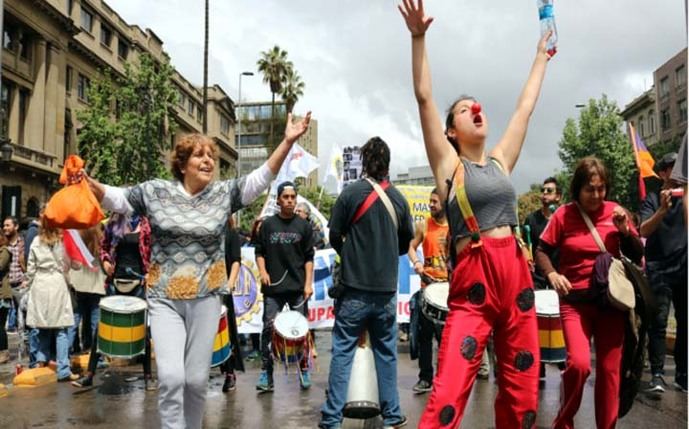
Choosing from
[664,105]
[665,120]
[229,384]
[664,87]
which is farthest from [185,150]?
[664,87]

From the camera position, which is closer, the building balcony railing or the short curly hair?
the short curly hair

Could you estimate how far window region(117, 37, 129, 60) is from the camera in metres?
51.4

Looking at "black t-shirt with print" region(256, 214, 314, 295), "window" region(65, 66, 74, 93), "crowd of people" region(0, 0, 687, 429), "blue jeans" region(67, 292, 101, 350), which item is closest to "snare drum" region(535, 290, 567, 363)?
"crowd of people" region(0, 0, 687, 429)

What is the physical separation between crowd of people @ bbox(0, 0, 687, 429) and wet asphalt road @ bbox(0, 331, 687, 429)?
0.33m

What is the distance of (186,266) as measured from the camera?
3957mm

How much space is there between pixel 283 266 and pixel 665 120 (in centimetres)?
7295

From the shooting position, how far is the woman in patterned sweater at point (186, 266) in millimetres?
3881

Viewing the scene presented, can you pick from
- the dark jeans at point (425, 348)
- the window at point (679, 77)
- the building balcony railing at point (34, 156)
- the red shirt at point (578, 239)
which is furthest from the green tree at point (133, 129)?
the window at point (679, 77)

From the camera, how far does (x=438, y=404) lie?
310 centimetres

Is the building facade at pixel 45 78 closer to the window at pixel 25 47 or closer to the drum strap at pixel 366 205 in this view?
the window at pixel 25 47

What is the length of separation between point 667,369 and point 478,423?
3.89m

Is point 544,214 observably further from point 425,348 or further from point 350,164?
point 350,164

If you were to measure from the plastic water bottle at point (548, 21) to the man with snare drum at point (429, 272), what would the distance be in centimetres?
276

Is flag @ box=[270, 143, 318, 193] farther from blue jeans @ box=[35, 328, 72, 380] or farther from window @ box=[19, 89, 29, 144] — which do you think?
window @ box=[19, 89, 29, 144]
